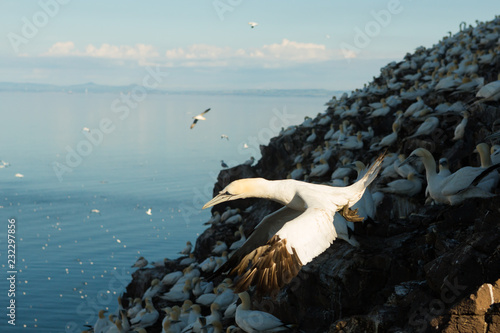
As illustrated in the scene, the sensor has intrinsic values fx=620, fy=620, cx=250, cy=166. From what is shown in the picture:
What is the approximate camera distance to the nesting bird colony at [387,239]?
5281 mm

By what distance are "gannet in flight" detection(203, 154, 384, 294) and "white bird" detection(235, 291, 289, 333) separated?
6.20ft

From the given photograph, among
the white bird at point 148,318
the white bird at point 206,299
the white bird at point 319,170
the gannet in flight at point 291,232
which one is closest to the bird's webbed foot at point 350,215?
the gannet in flight at point 291,232

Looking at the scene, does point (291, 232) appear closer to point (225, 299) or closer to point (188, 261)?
point (225, 299)

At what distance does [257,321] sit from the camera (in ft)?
24.4

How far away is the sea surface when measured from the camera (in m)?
15.4

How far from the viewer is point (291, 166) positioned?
1711 centimetres

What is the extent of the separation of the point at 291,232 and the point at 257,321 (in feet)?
10.0

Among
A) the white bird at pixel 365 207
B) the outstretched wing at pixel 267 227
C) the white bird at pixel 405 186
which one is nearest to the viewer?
the outstretched wing at pixel 267 227

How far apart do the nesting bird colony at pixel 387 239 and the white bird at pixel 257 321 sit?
0.01 meters

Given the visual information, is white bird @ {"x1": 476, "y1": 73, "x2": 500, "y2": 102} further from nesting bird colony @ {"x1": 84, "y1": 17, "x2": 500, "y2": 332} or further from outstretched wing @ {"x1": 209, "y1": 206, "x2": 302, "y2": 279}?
outstretched wing @ {"x1": 209, "y1": 206, "x2": 302, "y2": 279}

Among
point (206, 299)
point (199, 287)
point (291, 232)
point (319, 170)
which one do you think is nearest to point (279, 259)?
point (291, 232)

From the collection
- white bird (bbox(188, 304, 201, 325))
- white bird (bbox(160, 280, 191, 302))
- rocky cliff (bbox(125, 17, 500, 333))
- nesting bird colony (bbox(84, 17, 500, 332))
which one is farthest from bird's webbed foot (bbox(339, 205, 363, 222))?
white bird (bbox(160, 280, 191, 302))

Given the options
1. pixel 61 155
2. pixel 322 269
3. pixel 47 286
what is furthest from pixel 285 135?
pixel 61 155

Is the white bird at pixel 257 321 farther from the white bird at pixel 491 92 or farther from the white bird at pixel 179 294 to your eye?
the white bird at pixel 491 92
